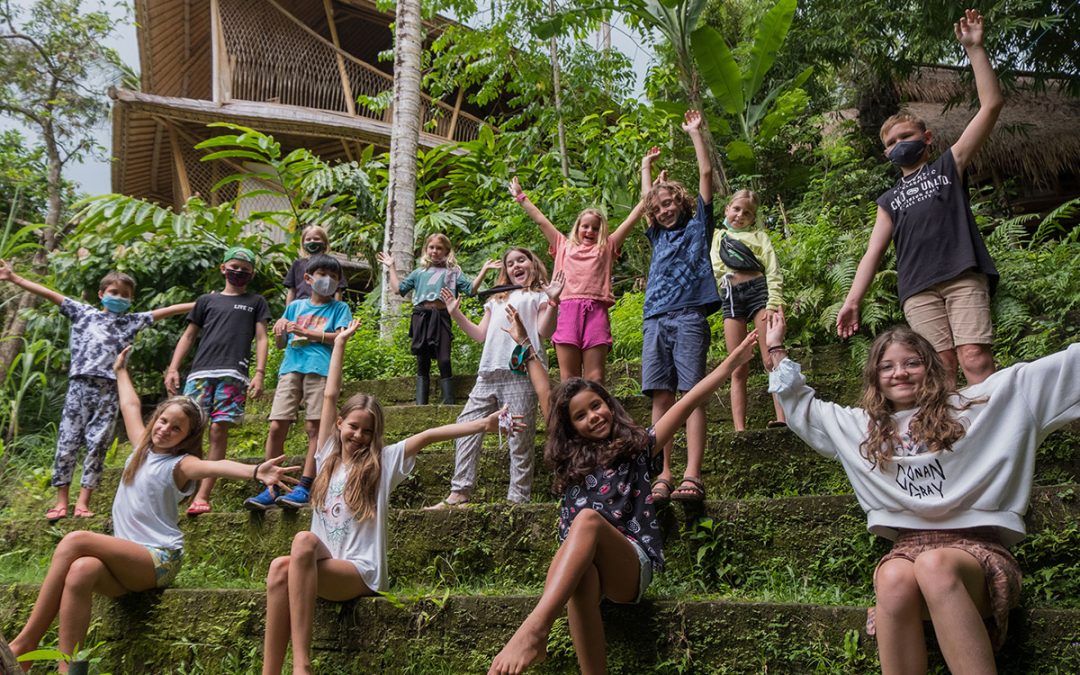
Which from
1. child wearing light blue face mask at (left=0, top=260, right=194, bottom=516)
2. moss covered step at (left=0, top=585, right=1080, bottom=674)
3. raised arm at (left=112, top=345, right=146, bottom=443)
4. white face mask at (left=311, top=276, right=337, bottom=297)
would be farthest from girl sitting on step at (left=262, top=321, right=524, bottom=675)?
child wearing light blue face mask at (left=0, top=260, right=194, bottom=516)

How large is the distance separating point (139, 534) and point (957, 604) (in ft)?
10.8

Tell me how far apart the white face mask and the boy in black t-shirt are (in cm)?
45

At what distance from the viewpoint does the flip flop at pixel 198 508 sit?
4566 mm

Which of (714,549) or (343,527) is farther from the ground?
(343,527)

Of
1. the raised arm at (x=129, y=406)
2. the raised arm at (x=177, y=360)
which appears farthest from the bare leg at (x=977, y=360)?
the raised arm at (x=177, y=360)

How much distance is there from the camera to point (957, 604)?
7.73 ft

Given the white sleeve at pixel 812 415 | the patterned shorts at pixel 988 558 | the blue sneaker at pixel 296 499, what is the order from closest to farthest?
the patterned shorts at pixel 988 558, the white sleeve at pixel 812 415, the blue sneaker at pixel 296 499

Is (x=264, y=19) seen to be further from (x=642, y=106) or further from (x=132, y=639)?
(x=132, y=639)

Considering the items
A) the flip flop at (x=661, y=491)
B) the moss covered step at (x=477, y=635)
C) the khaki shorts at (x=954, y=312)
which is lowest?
the moss covered step at (x=477, y=635)

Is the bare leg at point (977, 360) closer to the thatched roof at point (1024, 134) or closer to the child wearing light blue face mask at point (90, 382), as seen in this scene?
the child wearing light blue face mask at point (90, 382)

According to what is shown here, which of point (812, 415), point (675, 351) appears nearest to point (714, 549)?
point (812, 415)

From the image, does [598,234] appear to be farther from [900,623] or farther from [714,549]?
[900,623]

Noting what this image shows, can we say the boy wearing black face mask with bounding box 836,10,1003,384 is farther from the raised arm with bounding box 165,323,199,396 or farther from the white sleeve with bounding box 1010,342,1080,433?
the raised arm with bounding box 165,323,199,396

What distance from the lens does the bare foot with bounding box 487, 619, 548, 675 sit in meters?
2.60
